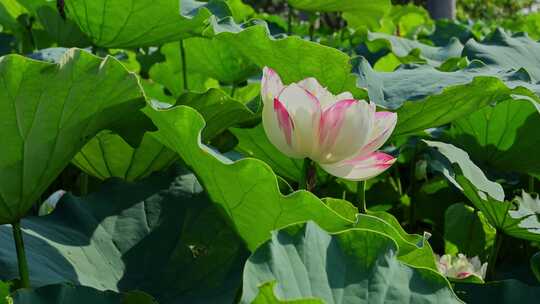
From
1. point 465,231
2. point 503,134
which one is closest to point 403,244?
point 503,134

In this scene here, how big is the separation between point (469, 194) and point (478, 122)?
29 centimetres

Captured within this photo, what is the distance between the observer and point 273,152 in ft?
4.99

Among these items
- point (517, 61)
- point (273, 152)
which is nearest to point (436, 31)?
point (517, 61)

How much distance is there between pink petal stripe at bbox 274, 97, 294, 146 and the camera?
41.5 inches

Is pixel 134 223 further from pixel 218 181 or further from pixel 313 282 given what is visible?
pixel 313 282

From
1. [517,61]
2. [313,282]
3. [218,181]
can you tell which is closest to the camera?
[313,282]

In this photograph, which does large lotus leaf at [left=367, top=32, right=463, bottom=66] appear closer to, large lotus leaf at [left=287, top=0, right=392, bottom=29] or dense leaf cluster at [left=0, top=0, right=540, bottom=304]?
large lotus leaf at [left=287, top=0, right=392, bottom=29]

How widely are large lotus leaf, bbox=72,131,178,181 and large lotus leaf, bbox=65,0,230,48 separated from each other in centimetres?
25

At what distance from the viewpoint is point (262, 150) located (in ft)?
4.97

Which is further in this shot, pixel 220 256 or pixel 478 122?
pixel 478 122

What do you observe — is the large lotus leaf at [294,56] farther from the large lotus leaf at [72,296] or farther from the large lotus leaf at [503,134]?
the large lotus leaf at [72,296]

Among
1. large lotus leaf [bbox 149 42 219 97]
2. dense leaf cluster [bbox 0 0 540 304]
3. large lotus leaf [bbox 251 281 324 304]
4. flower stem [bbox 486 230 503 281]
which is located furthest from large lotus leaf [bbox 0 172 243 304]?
large lotus leaf [bbox 149 42 219 97]

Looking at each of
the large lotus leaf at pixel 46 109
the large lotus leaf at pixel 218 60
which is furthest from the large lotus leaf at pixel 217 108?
the large lotus leaf at pixel 218 60

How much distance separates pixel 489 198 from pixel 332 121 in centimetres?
37
